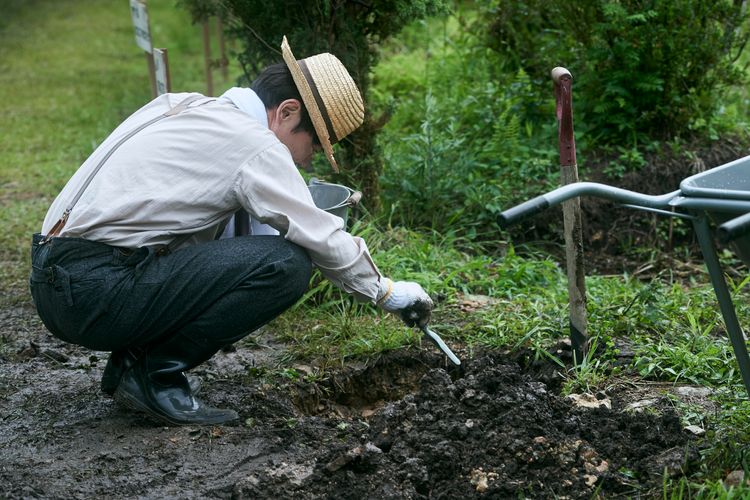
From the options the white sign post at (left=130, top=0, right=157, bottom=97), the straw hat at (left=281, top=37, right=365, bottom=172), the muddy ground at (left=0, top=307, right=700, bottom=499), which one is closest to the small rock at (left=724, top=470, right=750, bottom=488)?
the muddy ground at (left=0, top=307, right=700, bottom=499)

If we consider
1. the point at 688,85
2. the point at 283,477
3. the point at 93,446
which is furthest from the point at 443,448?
the point at 688,85

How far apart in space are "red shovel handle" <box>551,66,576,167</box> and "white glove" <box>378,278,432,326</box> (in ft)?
2.35

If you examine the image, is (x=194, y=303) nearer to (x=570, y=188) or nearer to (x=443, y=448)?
(x=443, y=448)

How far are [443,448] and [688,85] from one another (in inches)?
140

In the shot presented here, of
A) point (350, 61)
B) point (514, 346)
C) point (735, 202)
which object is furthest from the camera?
point (350, 61)

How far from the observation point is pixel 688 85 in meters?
5.64

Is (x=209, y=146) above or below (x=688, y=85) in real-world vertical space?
above

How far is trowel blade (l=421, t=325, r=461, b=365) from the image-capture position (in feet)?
11.0

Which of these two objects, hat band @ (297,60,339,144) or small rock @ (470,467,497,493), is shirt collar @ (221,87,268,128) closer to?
hat band @ (297,60,339,144)

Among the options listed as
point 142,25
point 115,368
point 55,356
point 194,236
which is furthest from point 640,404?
point 142,25

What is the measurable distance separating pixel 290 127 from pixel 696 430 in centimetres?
163

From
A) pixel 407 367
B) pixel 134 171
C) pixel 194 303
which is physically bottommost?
pixel 407 367

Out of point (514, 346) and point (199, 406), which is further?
point (514, 346)

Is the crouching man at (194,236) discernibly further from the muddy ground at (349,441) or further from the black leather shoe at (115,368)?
the muddy ground at (349,441)
